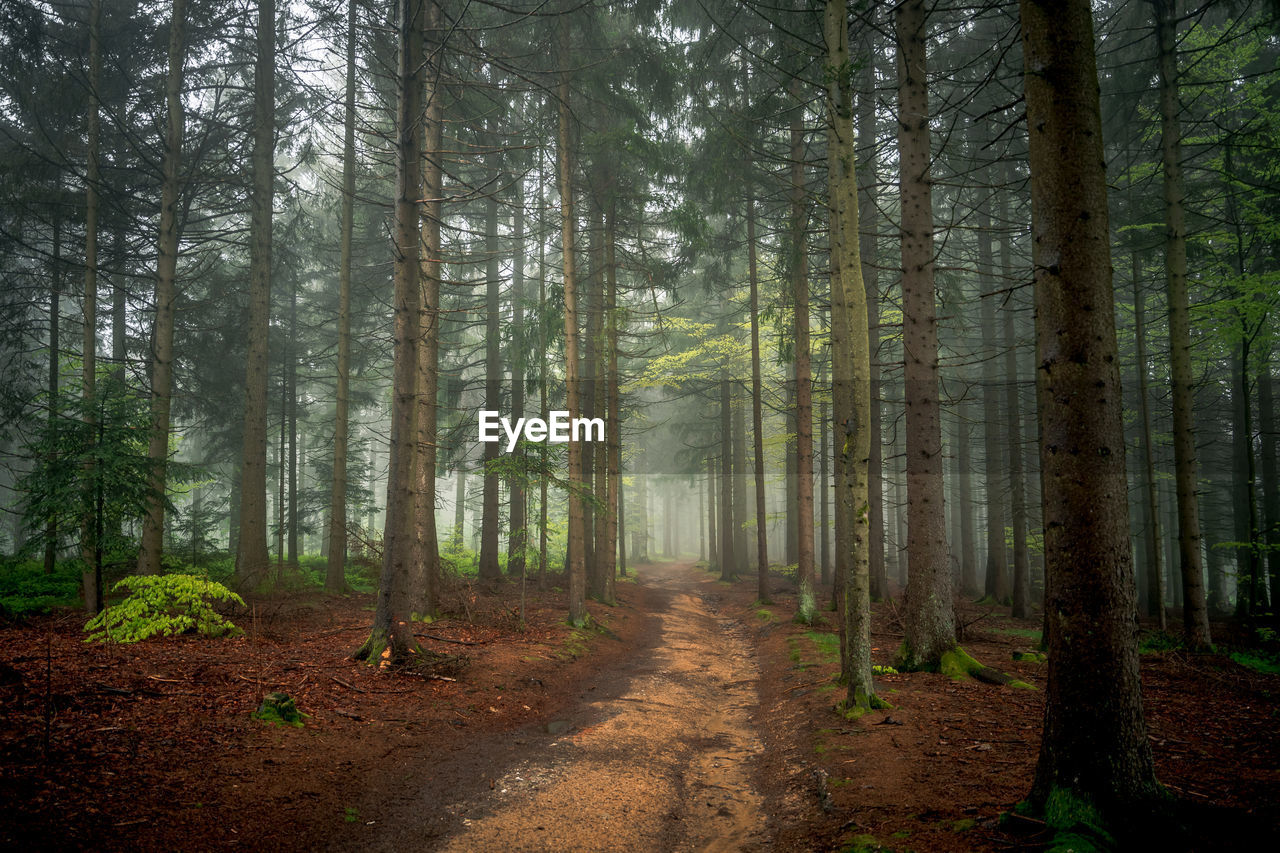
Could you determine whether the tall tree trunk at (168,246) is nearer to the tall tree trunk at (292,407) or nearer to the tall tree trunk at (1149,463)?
the tall tree trunk at (292,407)

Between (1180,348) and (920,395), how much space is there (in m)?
6.12

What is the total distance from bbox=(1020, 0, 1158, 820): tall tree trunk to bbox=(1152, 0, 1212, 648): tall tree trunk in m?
9.26

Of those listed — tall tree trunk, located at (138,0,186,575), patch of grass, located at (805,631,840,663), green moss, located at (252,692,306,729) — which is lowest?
patch of grass, located at (805,631,840,663)

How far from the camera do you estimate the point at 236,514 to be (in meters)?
24.8

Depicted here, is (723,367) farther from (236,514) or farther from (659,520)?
(659,520)

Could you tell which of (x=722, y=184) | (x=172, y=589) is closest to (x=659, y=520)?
(x=722, y=184)

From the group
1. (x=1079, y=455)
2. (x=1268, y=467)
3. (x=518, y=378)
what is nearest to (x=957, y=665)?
(x=1079, y=455)

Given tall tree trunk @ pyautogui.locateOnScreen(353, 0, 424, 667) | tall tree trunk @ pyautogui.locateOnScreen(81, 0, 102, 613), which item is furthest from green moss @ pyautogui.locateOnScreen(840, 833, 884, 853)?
tall tree trunk @ pyautogui.locateOnScreen(81, 0, 102, 613)

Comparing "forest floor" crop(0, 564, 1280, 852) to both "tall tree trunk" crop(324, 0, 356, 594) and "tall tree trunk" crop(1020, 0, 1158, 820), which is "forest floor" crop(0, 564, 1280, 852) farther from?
"tall tree trunk" crop(324, 0, 356, 594)

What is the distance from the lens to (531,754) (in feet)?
20.7

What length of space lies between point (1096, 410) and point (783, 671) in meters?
8.19

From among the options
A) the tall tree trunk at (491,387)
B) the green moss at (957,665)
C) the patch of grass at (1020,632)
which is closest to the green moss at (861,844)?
the green moss at (957,665)

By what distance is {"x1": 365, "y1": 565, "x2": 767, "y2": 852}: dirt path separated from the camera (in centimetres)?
460

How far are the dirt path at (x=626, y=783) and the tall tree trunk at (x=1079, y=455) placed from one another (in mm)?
2455
